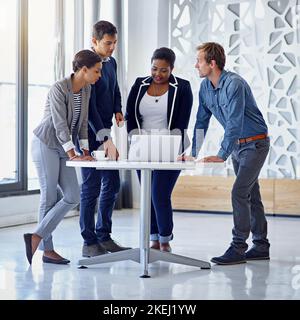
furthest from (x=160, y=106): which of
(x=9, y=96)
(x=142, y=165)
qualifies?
(x=9, y=96)

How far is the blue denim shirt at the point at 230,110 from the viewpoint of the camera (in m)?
4.43

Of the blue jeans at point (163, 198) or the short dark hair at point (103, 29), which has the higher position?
the short dark hair at point (103, 29)

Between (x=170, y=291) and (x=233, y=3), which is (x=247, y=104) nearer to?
(x=170, y=291)

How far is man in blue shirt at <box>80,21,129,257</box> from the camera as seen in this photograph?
183 inches

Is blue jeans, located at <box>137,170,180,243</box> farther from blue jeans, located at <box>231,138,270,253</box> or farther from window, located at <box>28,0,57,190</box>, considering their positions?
window, located at <box>28,0,57,190</box>

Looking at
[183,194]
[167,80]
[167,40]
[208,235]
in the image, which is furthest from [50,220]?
[167,40]

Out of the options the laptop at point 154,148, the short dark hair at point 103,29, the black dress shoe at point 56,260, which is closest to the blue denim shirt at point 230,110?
the laptop at point 154,148

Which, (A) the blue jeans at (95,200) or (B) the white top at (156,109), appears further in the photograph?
(B) the white top at (156,109)

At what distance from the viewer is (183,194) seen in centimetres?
787

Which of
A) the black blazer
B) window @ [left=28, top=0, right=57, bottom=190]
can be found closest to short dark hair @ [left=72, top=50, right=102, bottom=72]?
the black blazer

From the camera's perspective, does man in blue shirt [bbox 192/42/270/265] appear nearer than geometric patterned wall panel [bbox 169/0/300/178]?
Yes

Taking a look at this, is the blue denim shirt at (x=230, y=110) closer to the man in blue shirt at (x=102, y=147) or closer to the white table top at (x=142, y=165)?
the white table top at (x=142, y=165)

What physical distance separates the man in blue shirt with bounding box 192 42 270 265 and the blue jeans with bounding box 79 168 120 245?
0.62 metres

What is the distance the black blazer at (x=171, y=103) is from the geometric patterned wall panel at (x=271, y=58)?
289 centimetres
